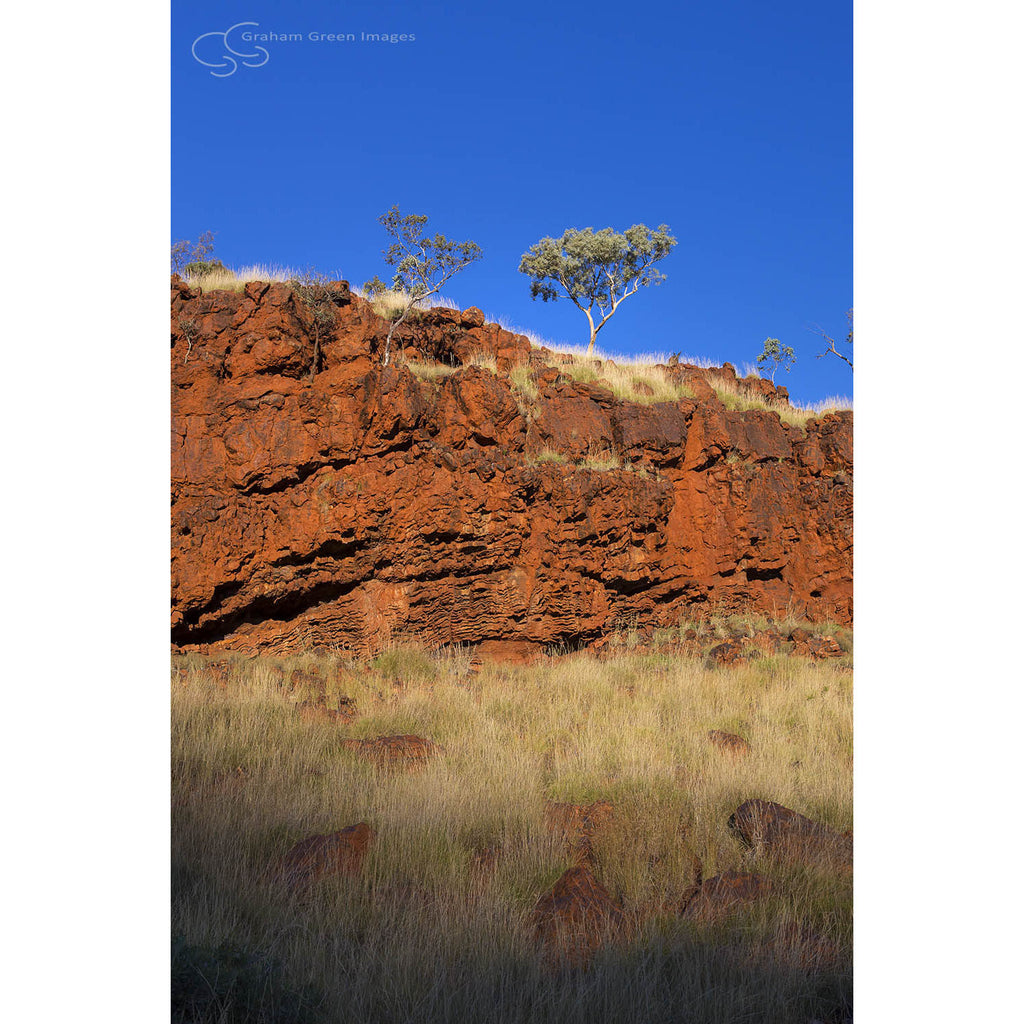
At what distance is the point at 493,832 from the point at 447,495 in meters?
4.73

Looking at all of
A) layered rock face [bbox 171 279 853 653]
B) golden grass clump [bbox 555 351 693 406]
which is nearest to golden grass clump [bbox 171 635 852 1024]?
layered rock face [bbox 171 279 853 653]

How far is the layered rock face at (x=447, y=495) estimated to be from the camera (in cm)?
759

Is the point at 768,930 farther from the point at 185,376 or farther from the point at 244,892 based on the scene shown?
the point at 185,376

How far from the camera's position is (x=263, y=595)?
761 cm

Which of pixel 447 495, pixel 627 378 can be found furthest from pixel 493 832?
pixel 627 378

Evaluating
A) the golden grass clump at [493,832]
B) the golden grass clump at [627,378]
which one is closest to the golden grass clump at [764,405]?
the golden grass clump at [627,378]

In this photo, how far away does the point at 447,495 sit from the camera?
8359 millimetres

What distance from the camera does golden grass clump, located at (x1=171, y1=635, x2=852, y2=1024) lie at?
8.78 ft

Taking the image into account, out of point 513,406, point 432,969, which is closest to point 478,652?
point 513,406

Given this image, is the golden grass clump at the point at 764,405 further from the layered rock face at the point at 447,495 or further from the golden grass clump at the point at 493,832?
the golden grass clump at the point at 493,832

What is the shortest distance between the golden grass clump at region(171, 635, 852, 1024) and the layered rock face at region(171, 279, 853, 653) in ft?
3.13

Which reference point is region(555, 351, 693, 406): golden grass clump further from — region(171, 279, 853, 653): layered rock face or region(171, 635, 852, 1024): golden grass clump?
region(171, 635, 852, 1024): golden grass clump

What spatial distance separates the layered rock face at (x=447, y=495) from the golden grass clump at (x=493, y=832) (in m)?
0.95

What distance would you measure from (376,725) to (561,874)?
299 centimetres
